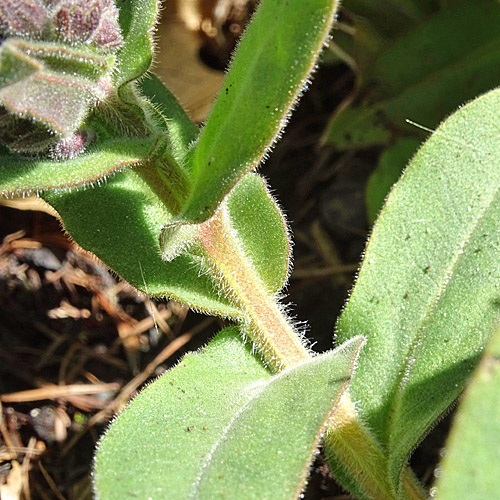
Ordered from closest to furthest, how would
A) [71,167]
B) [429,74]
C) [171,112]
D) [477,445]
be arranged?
1. [477,445]
2. [71,167]
3. [171,112]
4. [429,74]

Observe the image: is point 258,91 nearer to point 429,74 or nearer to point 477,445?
point 477,445

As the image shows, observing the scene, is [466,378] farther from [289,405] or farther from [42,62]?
[42,62]

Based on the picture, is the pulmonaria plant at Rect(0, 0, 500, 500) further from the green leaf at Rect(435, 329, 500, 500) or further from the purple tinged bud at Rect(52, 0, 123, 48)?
the green leaf at Rect(435, 329, 500, 500)

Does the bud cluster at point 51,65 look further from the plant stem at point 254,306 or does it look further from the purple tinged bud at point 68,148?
the plant stem at point 254,306

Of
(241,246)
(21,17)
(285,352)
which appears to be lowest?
(285,352)

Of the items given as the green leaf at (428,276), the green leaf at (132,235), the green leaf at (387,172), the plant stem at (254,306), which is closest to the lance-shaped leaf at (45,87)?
the green leaf at (132,235)

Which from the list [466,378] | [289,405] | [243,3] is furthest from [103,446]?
[243,3]

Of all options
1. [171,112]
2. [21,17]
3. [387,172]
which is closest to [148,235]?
[171,112]

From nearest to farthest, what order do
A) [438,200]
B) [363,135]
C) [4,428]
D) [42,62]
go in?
[42,62] → [438,200] → [4,428] → [363,135]
